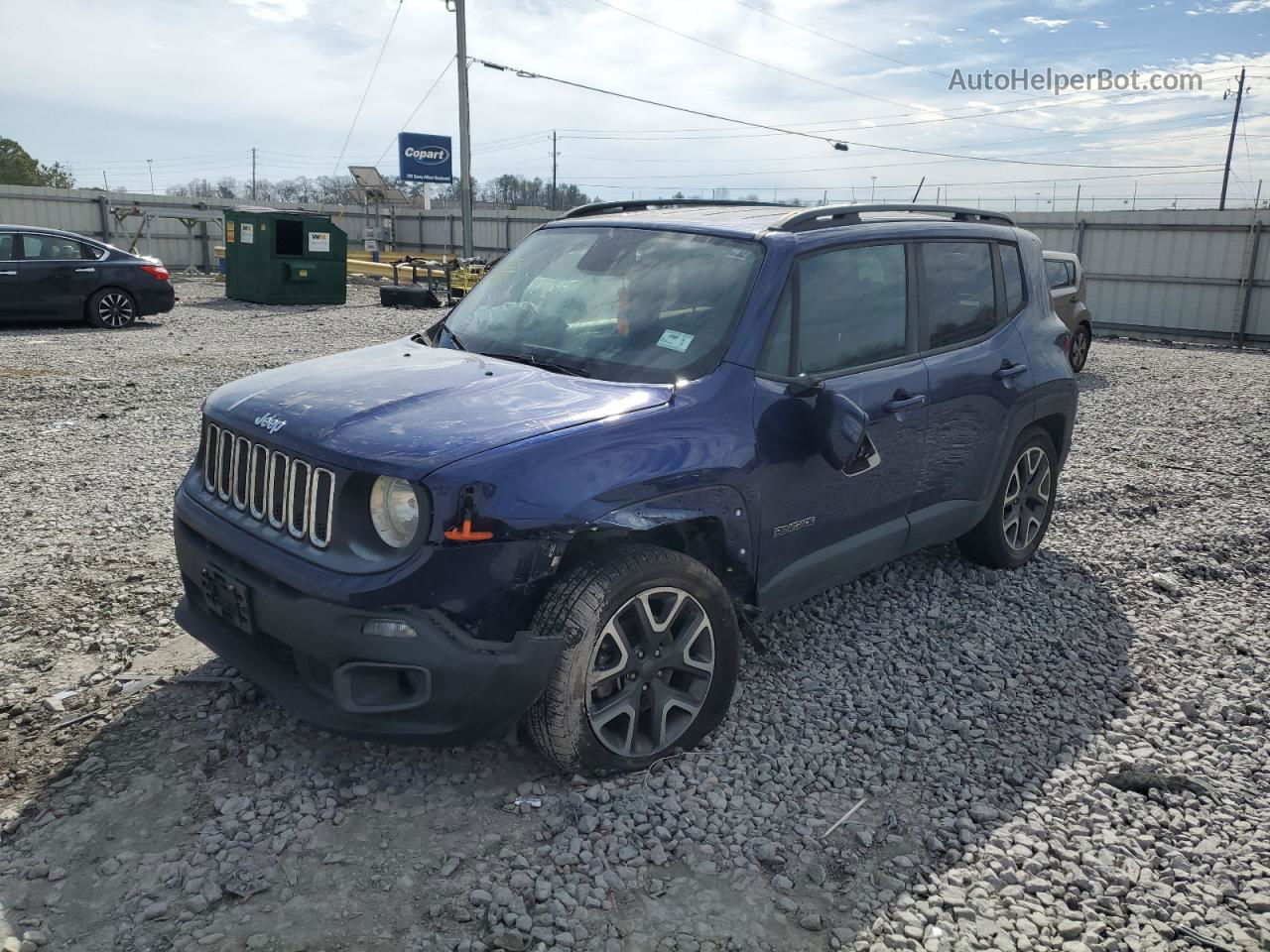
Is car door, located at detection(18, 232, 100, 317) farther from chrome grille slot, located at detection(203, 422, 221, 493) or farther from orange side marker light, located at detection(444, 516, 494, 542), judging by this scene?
orange side marker light, located at detection(444, 516, 494, 542)

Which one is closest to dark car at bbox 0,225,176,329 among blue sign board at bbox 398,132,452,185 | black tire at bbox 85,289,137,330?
black tire at bbox 85,289,137,330

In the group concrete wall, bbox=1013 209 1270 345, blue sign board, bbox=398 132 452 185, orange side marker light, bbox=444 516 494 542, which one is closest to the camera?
orange side marker light, bbox=444 516 494 542

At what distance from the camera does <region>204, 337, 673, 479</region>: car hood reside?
3.02 meters

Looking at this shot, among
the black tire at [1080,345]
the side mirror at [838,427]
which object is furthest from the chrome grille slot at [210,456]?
the black tire at [1080,345]

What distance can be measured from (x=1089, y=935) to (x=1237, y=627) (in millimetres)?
2704

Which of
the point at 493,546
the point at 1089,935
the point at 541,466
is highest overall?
the point at 541,466

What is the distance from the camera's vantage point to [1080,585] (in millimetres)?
5309

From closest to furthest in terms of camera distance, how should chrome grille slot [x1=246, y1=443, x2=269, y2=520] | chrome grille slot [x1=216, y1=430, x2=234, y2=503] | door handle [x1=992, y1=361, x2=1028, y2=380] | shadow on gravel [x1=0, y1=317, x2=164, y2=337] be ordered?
1. chrome grille slot [x1=246, y1=443, x2=269, y2=520]
2. chrome grille slot [x1=216, y1=430, x2=234, y2=503]
3. door handle [x1=992, y1=361, x2=1028, y2=380]
4. shadow on gravel [x1=0, y1=317, x2=164, y2=337]

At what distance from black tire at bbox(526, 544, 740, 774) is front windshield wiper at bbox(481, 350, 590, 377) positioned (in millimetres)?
804

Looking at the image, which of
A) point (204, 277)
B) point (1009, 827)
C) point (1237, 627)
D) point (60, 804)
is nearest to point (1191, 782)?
point (1009, 827)

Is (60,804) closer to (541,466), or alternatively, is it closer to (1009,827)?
(541,466)

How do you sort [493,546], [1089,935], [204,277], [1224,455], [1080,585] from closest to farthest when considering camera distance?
[1089,935] < [493,546] < [1080,585] < [1224,455] < [204,277]

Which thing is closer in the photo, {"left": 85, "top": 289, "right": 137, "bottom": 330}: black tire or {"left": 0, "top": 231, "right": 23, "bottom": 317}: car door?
{"left": 0, "top": 231, "right": 23, "bottom": 317}: car door

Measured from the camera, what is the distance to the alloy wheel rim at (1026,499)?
5266mm
